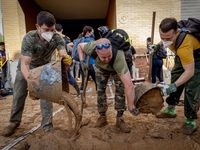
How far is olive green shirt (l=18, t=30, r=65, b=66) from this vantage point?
2.07 m

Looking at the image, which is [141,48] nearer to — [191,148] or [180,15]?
[180,15]

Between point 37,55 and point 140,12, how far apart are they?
5.61 metres

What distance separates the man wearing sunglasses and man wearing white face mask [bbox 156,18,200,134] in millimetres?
479

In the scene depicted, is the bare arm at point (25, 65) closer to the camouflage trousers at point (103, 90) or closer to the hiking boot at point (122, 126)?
the camouflage trousers at point (103, 90)

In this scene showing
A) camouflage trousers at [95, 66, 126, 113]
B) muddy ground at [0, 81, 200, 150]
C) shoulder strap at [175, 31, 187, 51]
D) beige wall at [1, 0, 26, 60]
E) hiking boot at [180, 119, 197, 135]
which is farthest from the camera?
beige wall at [1, 0, 26, 60]

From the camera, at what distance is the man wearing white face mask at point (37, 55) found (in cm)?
206

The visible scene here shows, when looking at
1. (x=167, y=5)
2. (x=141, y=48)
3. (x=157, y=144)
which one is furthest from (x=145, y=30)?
(x=157, y=144)

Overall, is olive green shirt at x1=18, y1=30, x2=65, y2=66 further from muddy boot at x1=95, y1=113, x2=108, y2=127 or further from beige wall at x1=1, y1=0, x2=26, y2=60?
beige wall at x1=1, y1=0, x2=26, y2=60

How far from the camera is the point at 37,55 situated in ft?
7.58

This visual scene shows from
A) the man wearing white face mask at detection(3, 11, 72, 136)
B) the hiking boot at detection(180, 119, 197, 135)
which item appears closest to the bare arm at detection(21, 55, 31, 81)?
the man wearing white face mask at detection(3, 11, 72, 136)

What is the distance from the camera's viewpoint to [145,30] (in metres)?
6.61

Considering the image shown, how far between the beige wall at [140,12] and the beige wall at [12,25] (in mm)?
4367

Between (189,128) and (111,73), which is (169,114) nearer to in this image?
(189,128)

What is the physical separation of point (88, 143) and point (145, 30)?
5872 mm
